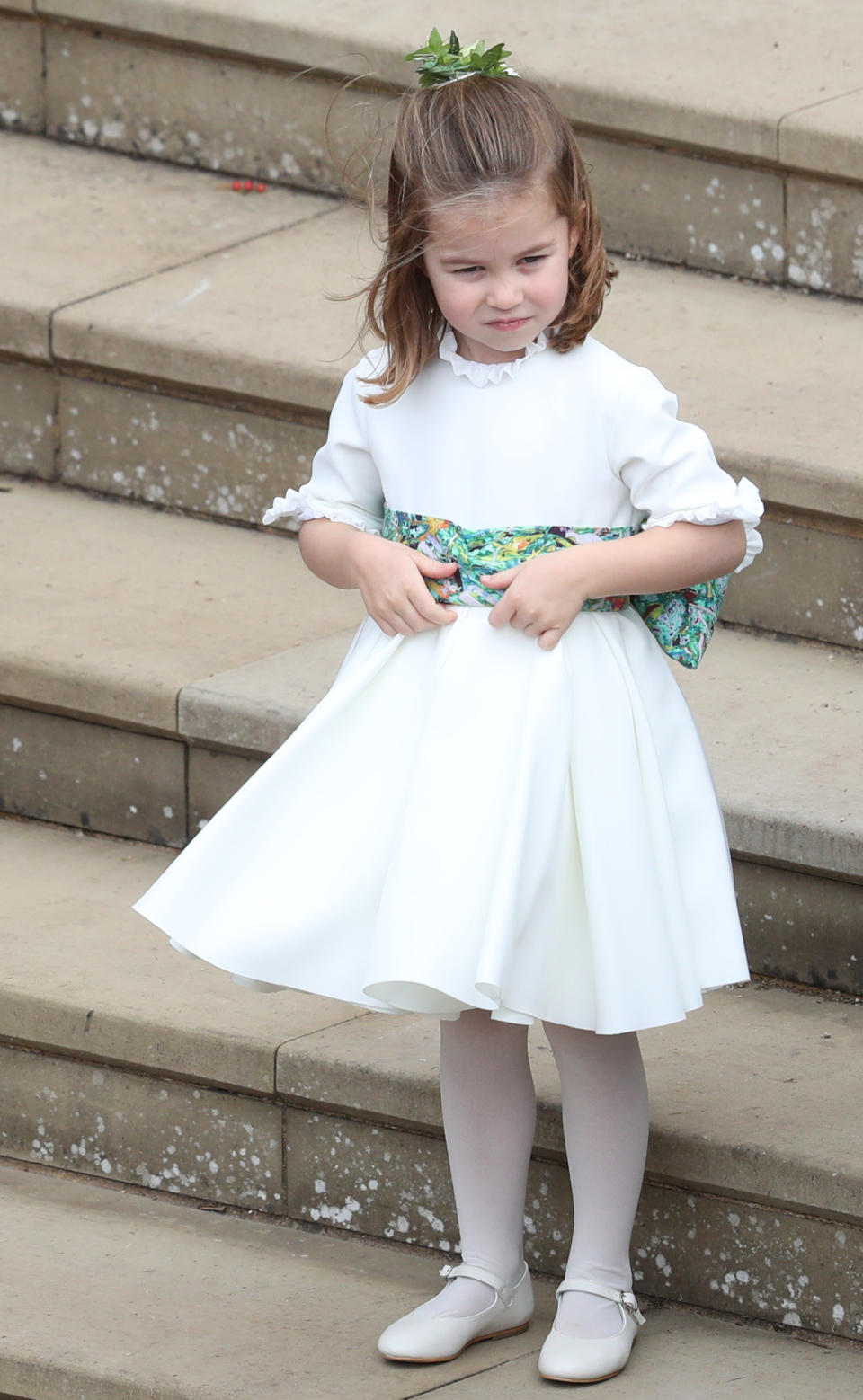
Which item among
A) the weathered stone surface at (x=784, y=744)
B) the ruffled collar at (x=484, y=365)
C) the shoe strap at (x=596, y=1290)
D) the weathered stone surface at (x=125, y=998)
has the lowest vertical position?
the shoe strap at (x=596, y=1290)

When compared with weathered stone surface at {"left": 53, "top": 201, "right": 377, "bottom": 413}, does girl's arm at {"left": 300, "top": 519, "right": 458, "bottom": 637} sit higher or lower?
higher

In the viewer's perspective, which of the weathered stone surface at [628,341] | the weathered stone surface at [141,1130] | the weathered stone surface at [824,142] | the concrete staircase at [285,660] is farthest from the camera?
the weathered stone surface at [824,142]

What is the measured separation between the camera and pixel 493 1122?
235cm

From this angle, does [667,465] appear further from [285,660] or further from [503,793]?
[285,660]

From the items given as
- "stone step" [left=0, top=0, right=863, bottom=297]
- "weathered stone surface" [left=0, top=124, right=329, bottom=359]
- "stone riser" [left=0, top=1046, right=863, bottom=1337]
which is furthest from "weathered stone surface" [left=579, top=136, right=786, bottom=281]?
"stone riser" [left=0, top=1046, right=863, bottom=1337]

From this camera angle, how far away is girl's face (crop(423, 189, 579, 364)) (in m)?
2.10

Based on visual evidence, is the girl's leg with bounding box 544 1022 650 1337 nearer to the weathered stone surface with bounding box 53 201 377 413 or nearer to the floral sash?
the floral sash

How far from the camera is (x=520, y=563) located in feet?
7.29

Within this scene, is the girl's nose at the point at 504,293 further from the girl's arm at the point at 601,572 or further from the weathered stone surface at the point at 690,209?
the weathered stone surface at the point at 690,209

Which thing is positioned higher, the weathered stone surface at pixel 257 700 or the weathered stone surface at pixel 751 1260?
the weathered stone surface at pixel 257 700

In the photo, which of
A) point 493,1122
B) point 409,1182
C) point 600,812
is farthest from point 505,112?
point 409,1182

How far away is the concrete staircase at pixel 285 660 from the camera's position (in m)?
2.43

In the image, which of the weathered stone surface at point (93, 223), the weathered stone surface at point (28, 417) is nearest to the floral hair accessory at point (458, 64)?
the weathered stone surface at point (93, 223)

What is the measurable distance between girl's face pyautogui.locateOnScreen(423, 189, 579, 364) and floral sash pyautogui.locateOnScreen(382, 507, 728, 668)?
0.18 meters
